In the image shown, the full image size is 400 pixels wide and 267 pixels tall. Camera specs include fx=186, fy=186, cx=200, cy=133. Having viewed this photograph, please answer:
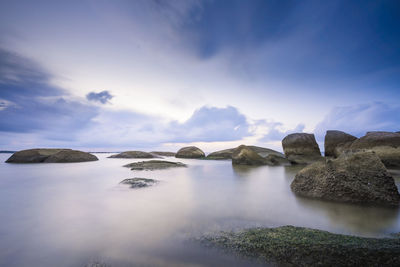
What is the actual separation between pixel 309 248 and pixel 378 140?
10497 mm

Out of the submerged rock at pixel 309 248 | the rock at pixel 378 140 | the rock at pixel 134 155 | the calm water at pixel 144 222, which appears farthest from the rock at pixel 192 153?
the submerged rock at pixel 309 248

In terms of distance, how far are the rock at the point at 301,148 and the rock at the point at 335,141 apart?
735 millimetres

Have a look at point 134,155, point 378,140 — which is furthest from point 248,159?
point 134,155

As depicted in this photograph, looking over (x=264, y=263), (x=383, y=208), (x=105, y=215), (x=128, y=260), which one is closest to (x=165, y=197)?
(x=105, y=215)

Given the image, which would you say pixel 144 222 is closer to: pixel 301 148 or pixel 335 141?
pixel 301 148

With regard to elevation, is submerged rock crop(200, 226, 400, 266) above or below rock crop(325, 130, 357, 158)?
below

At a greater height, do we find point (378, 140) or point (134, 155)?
point (378, 140)

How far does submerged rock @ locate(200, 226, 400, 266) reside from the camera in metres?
1.74

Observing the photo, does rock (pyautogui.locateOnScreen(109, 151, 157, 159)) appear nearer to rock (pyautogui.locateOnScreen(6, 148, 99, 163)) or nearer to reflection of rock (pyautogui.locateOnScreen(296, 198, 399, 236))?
rock (pyautogui.locateOnScreen(6, 148, 99, 163))

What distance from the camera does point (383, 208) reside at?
3506 millimetres

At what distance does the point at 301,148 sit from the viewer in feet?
44.2

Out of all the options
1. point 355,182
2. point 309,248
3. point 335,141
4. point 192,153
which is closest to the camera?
point 309,248

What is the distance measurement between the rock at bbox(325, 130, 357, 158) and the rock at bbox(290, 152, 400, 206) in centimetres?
870

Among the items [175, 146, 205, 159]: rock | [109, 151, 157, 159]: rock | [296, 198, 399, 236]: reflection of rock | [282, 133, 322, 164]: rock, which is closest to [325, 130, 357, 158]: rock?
[282, 133, 322, 164]: rock
